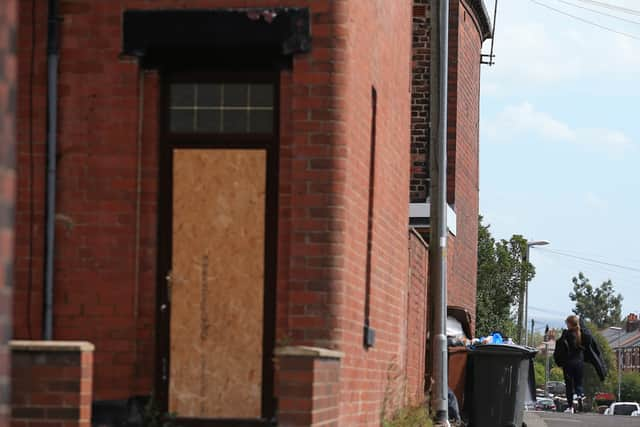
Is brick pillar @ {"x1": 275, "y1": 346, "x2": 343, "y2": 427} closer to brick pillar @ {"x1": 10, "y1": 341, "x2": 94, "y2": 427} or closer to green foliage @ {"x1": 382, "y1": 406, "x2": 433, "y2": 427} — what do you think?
brick pillar @ {"x1": 10, "y1": 341, "x2": 94, "y2": 427}

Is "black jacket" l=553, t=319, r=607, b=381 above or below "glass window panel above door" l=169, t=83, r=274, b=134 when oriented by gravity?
below

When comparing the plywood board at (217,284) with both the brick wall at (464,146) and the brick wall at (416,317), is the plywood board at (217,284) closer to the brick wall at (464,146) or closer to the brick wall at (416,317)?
the brick wall at (416,317)

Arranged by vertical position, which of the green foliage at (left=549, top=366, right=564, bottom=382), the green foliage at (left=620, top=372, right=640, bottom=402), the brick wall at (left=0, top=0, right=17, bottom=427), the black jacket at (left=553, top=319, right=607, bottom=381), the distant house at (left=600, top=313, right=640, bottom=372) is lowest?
the green foliage at (left=549, top=366, right=564, bottom=382)

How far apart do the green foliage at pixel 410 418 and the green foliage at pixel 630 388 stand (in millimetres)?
122367

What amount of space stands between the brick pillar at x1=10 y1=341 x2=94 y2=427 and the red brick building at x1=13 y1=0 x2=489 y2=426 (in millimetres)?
1856

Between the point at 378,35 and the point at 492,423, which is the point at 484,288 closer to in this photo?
the point at 492,423

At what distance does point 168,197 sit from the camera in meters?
10.0

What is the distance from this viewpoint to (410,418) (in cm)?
1371

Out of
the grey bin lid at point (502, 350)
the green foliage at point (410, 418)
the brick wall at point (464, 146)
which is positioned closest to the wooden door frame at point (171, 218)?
the green foliage at point (410, 418)

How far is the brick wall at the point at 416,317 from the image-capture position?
15898 millimetres

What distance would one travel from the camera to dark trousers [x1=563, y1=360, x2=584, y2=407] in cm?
1989

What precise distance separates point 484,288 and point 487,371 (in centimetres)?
2448

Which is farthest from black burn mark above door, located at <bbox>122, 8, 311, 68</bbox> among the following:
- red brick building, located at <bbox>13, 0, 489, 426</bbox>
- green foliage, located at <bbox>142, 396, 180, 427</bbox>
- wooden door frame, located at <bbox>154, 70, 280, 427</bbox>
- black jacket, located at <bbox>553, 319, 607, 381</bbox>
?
black jacket, located at <bbox>553, 319, 607, 381</bbox>

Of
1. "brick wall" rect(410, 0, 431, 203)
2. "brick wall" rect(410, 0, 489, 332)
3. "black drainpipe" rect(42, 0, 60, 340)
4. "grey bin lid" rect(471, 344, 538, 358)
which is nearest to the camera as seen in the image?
"black drainpipe" rect(42, 0, 60, 340)
